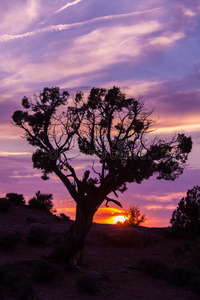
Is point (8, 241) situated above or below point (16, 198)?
below

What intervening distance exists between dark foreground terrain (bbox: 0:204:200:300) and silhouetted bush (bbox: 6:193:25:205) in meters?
9.28

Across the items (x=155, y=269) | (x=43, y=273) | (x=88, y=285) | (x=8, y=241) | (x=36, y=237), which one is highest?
(x=36, y=237)

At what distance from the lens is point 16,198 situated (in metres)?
42.2

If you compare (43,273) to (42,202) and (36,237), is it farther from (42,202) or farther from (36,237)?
(42,202)

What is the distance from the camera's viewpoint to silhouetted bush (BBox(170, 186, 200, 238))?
96.4 ft

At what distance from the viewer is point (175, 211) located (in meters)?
30.6

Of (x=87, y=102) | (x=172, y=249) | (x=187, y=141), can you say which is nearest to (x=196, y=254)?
(x=172, y=249)

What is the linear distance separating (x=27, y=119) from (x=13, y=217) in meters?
16.4

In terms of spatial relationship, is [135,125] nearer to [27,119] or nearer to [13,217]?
[27,119]

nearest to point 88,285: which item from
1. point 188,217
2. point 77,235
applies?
point 77,235

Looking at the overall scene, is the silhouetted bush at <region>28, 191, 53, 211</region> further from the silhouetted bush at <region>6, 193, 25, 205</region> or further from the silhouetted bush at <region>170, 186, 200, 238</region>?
the silhouetted bush at <region>170, 186, 200, 238</region>

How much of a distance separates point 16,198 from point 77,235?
2355 cm

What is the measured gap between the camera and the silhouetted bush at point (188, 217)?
96.4 feet

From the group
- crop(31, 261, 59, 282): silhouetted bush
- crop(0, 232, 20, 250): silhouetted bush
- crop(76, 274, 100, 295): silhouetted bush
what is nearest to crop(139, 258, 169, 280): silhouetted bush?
crop(76, 274, 100, 295): silhouetted bush
